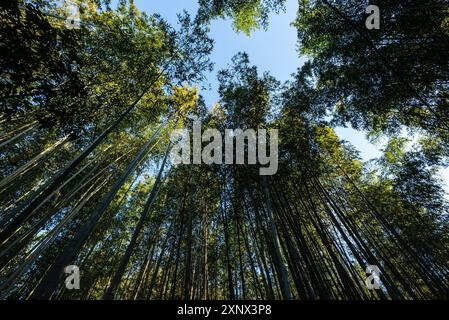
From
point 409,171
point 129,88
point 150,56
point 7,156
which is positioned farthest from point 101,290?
point 409,171

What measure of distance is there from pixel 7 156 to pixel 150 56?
19.3 ft

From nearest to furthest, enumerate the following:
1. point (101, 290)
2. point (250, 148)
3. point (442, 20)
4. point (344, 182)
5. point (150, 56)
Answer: point (442, 20) → point (250, 148) → point (150, 56) → point (344, 182) → point (101, 290)

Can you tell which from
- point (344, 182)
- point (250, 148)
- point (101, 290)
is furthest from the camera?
point (101, 290)

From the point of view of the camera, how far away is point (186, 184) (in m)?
7.15

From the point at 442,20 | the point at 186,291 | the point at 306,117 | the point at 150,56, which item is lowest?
the point at 186,291

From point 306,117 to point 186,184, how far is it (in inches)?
176

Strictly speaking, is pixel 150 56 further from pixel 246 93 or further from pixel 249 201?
pixel 249 201

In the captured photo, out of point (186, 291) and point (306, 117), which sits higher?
point (306, 117)

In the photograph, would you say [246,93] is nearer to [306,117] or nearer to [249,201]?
[306,117]

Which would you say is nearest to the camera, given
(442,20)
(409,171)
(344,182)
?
(442,20)

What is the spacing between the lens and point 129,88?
6344mm

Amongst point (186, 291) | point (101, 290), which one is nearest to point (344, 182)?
point (186, 291)

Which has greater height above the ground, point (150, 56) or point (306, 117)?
point (150, 56)

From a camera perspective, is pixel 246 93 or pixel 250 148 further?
pixel 246 93
